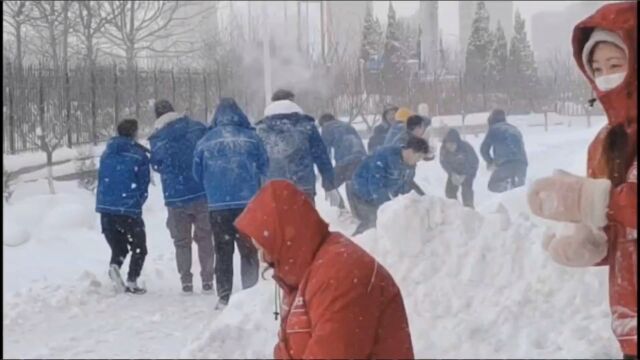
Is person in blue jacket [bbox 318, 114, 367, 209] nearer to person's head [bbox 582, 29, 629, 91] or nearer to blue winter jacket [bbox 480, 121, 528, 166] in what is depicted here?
blue winter jacket [bbox 480, 121, 528, 166]

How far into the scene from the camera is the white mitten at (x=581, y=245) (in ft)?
6.26

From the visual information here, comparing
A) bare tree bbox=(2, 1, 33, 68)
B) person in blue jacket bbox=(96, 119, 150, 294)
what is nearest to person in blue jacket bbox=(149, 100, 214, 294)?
person in blue jacket bbox=(96, 119, 150, 294)

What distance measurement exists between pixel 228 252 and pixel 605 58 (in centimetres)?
502

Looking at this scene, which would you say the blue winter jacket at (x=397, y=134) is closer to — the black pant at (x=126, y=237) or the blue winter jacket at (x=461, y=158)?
the blue winter jacket at (x=461, y=158)

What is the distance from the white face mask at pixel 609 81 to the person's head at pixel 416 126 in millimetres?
7520

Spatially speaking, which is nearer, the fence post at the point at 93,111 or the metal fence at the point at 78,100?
the metal fence at the point at 78,100

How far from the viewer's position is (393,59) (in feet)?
85.5

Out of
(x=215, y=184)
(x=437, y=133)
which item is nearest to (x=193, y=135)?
(x=215, y=184)

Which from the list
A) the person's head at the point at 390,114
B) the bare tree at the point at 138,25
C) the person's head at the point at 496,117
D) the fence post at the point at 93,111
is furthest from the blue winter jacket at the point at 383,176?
the bare tree at the point at 138,25

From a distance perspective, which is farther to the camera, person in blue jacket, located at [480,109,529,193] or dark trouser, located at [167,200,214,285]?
person in blue jacket, located at [480,109,529,193]

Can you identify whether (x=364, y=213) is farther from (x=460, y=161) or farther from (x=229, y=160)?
(x=460, y=161)

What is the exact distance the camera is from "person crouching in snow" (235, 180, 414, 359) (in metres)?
2.30

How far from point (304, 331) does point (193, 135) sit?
196 inches

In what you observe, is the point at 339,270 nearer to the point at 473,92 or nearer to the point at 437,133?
the point at 437,133
